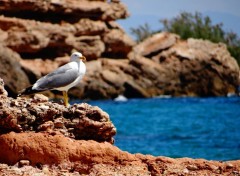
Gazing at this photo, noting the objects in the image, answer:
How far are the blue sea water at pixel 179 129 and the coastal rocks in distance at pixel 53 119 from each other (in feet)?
44.4

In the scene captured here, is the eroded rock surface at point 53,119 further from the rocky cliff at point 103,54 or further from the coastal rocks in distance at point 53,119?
the rocky cliff at point 103,54

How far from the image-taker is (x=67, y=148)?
20.0 ft

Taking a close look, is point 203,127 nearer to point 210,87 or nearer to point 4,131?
point 4,131

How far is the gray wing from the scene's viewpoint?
8133mm

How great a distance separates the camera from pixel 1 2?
52375 mm

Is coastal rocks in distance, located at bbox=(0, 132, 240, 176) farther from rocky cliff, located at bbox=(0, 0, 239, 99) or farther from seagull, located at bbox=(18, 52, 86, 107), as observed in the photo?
rocky cliff, located at bbox=(0, 0, 239, 99)

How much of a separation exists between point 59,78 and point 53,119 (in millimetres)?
2061

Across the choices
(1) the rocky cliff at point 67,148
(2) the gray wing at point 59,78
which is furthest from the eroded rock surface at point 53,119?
(2) the gray wing at point 59,78

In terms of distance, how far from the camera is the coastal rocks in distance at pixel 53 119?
6227mm

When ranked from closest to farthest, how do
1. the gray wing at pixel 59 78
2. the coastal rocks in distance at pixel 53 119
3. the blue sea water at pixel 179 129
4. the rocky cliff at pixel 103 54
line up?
the coastal rocks in distance at pixel 53 119, the gray wing at pixel 59 78, the blue sea water at pixel 179 129, the rocky cliff at pixel 103 54

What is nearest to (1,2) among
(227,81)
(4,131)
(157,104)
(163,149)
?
(157,104)

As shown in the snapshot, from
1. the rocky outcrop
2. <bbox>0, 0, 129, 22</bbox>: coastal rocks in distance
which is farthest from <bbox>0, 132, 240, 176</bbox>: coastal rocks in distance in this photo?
<bbox>0, 0, 129, 22</bbox>: coastal rocks in distance

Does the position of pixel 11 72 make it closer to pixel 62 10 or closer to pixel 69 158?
pixel 62 10

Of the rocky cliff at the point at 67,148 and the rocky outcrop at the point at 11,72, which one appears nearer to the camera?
the rocky cliff at the point at 67,148
